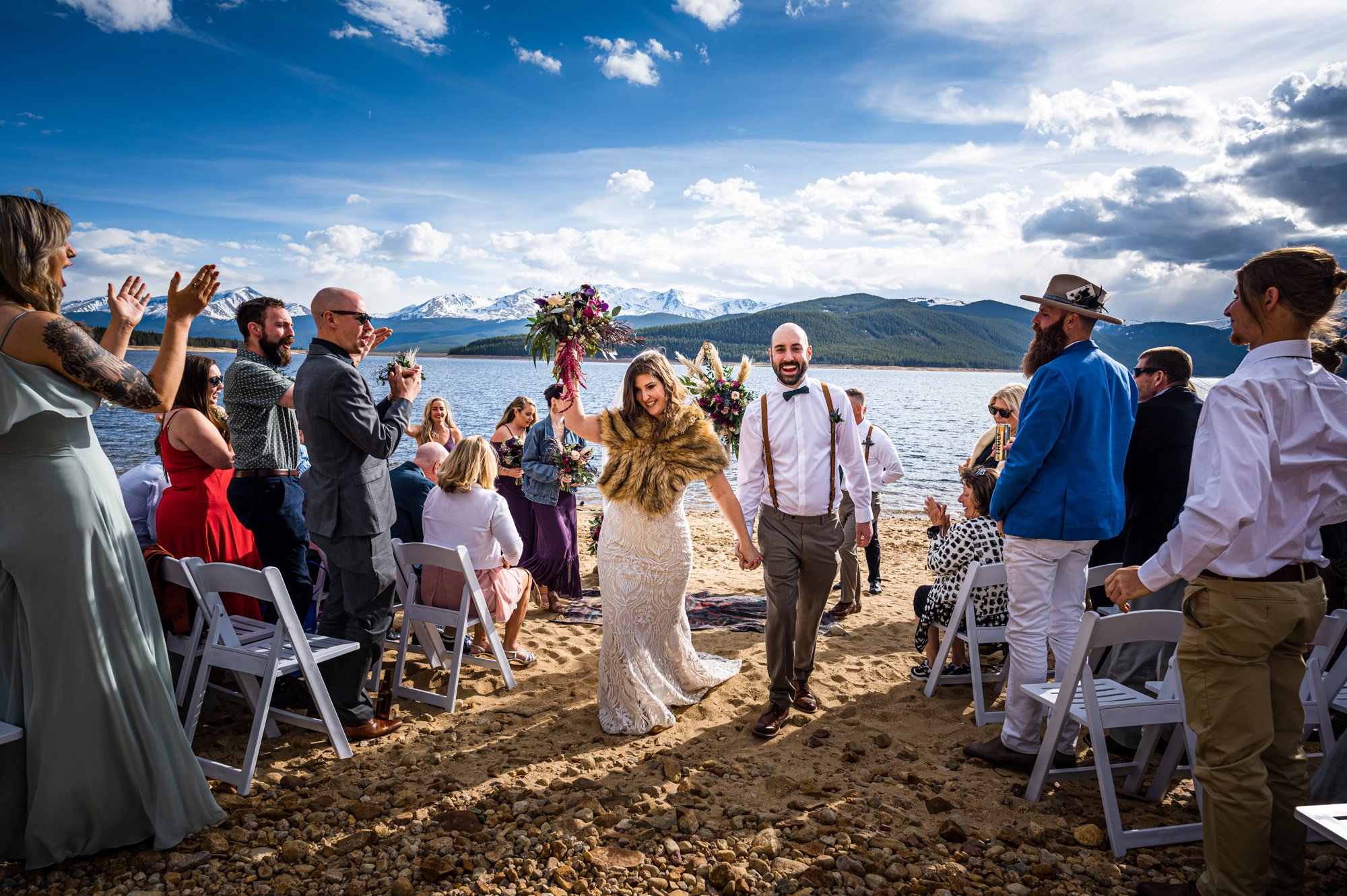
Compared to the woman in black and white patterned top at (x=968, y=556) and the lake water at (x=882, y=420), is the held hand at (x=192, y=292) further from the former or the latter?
the woman in black and white patterned top at (x=968, y=556)

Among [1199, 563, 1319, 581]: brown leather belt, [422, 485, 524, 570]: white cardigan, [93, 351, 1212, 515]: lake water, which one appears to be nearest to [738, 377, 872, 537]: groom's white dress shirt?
[93, 351, 1212, 515]: lake water

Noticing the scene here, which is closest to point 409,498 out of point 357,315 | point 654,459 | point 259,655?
point 357,315

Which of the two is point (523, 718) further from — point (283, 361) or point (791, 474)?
point (283, 361)

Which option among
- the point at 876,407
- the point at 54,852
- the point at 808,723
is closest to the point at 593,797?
the point at 808,723

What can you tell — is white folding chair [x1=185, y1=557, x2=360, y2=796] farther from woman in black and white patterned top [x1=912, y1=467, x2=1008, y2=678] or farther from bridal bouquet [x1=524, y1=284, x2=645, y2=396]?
woman in black and white patterned top [x1=912, y1=467, x2=1008, y2=678]

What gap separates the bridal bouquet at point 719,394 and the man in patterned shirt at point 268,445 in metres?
3.52

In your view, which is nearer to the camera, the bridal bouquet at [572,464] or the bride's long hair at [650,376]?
the bride's long hair at [650,376]

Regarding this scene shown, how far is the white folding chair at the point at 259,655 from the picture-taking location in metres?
3.81

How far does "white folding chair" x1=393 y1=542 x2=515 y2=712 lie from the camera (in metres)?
5.02

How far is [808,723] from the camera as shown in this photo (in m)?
4.93

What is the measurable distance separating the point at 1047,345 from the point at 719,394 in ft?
11.4

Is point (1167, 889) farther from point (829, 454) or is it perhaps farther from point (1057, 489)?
point (829, 454)

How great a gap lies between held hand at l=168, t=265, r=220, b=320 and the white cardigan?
105 inches

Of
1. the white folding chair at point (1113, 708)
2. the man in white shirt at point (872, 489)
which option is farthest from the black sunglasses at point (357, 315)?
the man in white shirt at point (872, 489)
